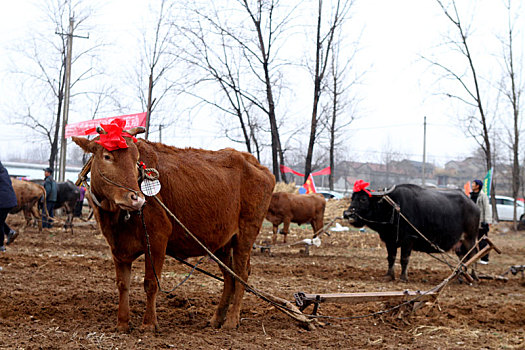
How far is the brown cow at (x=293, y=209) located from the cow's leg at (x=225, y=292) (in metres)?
10.5

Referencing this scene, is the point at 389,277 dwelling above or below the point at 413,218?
below

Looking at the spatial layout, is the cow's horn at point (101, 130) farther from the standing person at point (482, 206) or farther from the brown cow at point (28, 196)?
the brown cow at point (28, 196)

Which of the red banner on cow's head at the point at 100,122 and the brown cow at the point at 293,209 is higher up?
the red banner on cow's head at the point at 100,122

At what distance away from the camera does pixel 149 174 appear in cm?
496

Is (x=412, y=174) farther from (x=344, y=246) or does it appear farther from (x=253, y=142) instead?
A: (x=344, y=246)

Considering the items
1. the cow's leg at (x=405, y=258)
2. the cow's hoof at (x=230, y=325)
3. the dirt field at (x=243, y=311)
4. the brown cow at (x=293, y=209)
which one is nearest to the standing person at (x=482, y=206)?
the dirt field at (x=243, y=311)

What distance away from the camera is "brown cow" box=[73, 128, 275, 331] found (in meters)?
4.77

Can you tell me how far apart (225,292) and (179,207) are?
1337 millimetres

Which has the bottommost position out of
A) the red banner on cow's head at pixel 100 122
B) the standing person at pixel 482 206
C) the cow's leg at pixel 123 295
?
the cow's leg at pixel 123 295

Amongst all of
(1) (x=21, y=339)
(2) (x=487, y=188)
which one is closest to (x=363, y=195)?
(1) (x=21, y=339)

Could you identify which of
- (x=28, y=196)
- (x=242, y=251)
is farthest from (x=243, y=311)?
(x=28, y=196)

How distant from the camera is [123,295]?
5.16 metres

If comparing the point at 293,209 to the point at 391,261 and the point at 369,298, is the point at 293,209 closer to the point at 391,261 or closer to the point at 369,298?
the point at 391,261

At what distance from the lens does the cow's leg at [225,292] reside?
5859 mm
